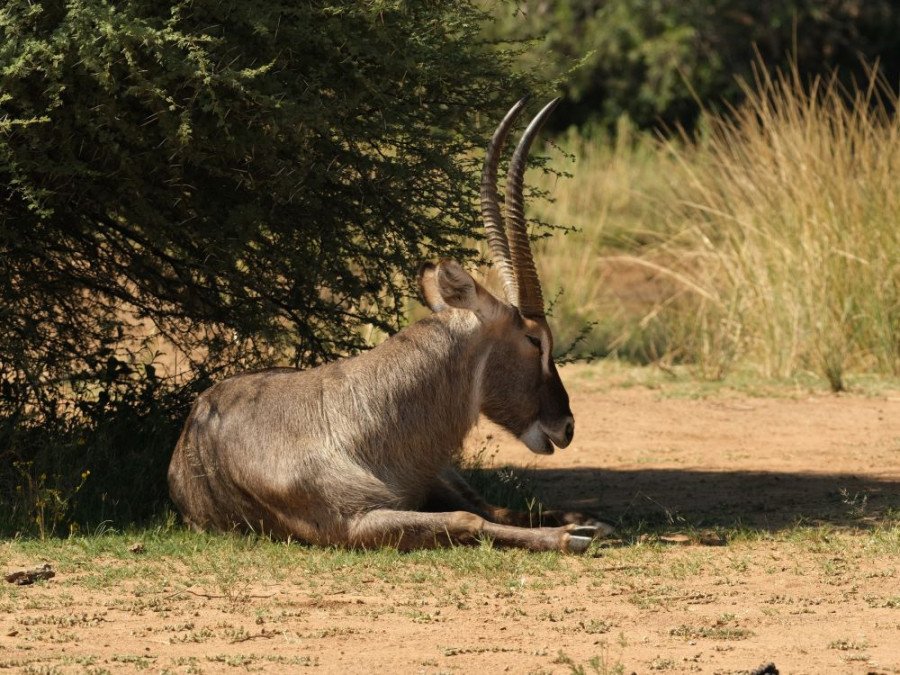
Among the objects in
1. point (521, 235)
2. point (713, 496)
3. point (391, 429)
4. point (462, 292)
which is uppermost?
point (521, 235)

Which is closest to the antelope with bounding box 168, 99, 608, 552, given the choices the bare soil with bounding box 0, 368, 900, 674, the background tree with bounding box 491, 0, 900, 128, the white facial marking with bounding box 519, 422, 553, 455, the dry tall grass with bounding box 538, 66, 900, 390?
the white facial marking with bounding box 519, 422, 553, 455

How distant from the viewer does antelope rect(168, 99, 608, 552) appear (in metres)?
6.10

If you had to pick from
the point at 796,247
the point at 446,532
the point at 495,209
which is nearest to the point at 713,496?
the point at 446,532

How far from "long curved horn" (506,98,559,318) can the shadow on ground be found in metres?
1.19

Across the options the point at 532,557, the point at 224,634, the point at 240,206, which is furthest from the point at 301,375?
the point at 224,634

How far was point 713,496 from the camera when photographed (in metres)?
7.58

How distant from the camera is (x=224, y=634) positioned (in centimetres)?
483

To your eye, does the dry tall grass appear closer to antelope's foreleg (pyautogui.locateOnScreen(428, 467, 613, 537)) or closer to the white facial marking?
antelope's foreleg (pyautogui.locateOnScreen(428, 467, 613, 537))

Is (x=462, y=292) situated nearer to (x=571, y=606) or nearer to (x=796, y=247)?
(x=571, y=606)

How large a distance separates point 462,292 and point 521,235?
375 mm

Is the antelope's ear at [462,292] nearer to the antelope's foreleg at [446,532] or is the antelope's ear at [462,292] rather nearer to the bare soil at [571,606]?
the antelope's foreleg at [446,532]

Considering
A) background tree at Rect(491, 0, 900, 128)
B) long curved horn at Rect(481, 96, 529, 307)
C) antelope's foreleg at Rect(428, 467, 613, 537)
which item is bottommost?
antelope's foreleg at Rect(428, 467, 613, 537)

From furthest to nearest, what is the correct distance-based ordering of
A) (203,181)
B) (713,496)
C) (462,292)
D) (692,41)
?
(692,41)
(713,496)
(203,181)
(462,292)

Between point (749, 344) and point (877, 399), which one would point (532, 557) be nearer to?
point (877, 399)
